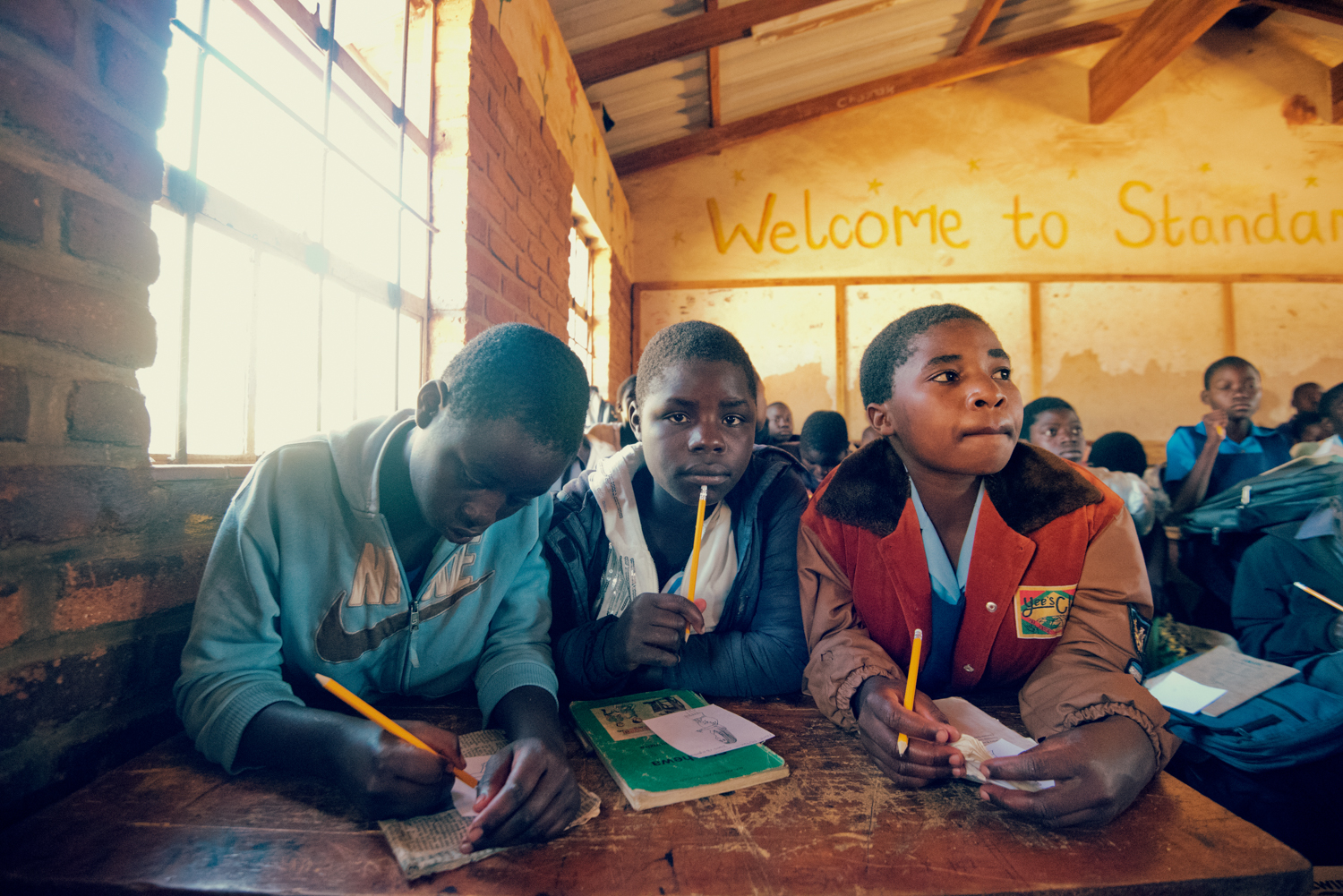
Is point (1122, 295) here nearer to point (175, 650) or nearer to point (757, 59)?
point (757, 59)

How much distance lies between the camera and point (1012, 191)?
213 inches

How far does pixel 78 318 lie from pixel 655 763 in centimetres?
98

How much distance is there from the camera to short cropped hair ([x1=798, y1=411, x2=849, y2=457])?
3389mm

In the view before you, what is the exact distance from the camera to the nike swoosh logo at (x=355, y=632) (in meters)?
0.97

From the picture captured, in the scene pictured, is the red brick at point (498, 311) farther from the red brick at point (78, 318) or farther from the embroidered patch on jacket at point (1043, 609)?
the embroidered patch on jacket at point (1043, 609)

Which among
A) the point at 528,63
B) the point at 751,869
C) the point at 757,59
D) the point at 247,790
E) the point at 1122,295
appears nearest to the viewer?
the point at 751,869

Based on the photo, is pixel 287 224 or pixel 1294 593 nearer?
pixel 287 224

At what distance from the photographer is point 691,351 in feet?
4.29

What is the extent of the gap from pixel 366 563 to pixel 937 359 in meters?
1.08

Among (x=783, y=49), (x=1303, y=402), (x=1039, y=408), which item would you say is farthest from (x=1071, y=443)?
(x=1303, y=402)

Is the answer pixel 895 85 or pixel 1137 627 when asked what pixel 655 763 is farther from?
pixel 895 85

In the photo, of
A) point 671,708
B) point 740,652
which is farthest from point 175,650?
point 740,652

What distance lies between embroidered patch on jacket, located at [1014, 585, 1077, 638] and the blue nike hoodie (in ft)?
2.74

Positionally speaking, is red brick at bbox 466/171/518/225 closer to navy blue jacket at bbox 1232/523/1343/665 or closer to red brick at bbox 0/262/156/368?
red brick at bbox 0/262/156/368
